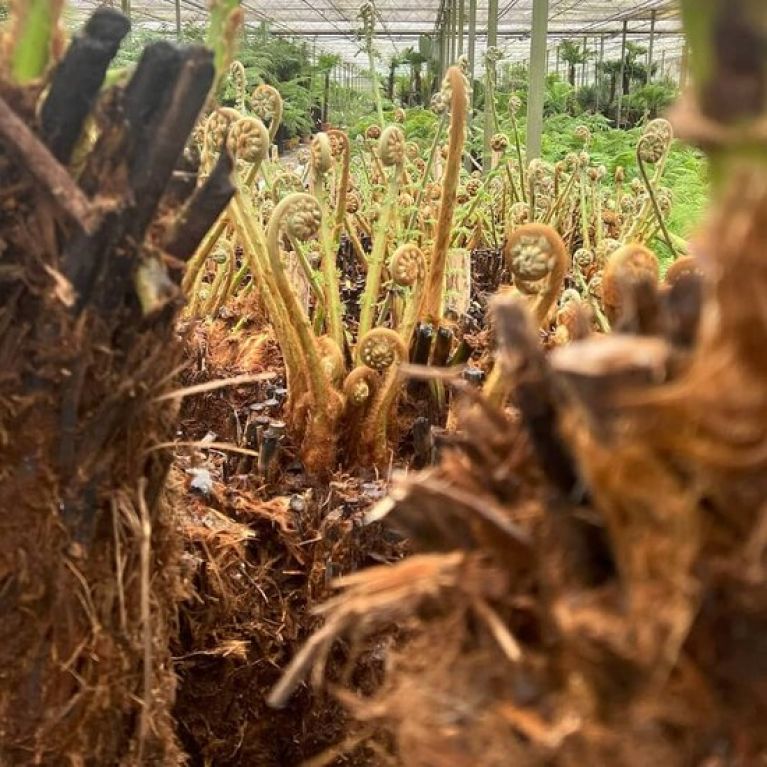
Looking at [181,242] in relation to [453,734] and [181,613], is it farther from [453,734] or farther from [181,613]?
[181,613]

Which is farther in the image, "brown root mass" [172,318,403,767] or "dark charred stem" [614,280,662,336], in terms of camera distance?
"brown root mass" [172,318,403,767]

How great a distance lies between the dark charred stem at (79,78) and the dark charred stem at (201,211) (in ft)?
0.35

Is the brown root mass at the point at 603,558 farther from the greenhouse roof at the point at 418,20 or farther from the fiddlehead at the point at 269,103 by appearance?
the greenhouse roof at the point at 418,20

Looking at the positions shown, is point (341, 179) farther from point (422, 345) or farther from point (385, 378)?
point (385, 378)

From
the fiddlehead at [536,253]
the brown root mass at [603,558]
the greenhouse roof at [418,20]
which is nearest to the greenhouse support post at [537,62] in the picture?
the fiddlehead at [536,253]

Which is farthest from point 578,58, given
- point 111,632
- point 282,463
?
point 111,632

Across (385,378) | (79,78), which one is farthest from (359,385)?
(79,78)

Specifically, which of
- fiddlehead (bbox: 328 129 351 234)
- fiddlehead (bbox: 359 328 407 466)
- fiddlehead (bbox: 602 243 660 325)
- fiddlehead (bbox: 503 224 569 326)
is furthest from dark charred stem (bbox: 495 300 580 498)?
fiddlehead (bbox: 328 129 351 234)

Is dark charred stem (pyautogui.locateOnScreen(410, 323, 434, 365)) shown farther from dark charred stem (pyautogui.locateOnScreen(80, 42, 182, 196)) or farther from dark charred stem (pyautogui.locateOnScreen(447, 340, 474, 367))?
dark charred stem (pyautogui.locateOnScreen(80, 42, 182, 196))

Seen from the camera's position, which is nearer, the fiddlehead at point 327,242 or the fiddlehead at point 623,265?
the fiddlehead at point 623,265

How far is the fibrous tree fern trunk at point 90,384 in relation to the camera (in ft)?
2.47

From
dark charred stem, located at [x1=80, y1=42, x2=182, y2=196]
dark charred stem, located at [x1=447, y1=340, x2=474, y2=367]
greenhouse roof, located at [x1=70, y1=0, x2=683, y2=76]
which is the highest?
greenhouse roof, located at [x1=70, y1=0, x2=683, y2=76]

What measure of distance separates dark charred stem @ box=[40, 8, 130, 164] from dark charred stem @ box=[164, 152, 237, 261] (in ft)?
0.35

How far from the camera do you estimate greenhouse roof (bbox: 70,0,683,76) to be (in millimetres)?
10516
